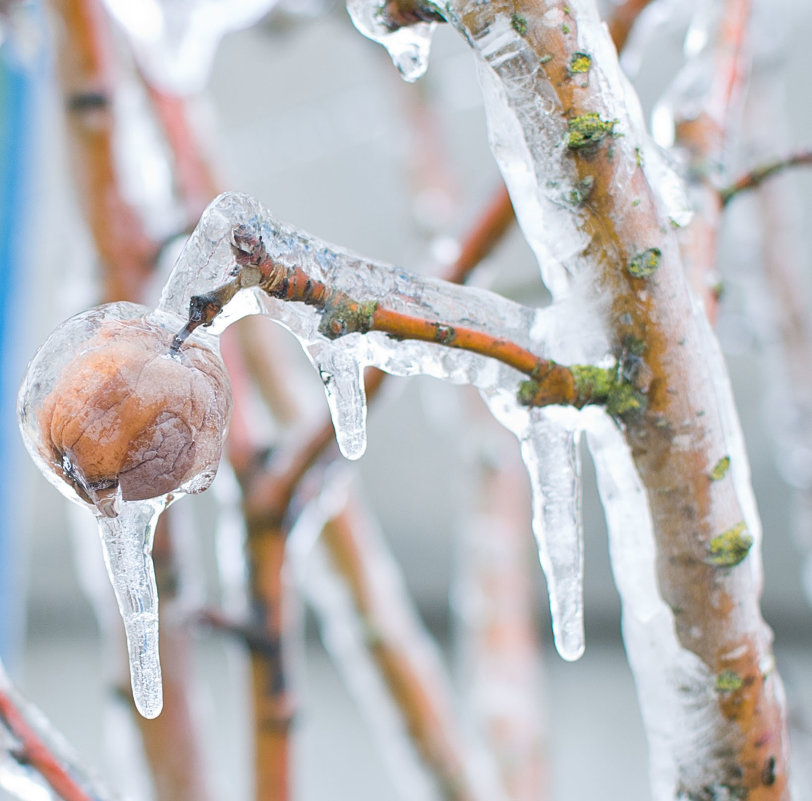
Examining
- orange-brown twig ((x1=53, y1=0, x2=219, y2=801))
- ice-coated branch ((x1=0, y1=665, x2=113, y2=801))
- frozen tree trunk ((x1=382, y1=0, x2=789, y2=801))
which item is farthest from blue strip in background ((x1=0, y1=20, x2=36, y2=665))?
frozen tree trunk ((x1=382, y1=0, x2=789, y2=801))

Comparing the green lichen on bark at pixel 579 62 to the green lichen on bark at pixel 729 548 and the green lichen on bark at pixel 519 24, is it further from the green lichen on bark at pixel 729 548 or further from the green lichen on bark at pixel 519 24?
the green lichen on bark at pixel 729 548

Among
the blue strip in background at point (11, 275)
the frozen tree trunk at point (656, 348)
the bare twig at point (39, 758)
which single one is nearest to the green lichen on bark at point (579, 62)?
the frozen tree trunk at point (656, 348)

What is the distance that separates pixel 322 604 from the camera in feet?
2.57

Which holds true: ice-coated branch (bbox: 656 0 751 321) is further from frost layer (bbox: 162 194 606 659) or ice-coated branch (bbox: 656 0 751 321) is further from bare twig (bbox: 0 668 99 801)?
bare twig (bbox: 0 668 99 801)

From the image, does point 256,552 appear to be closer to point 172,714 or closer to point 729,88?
point 172,714

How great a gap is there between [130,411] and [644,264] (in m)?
0.15

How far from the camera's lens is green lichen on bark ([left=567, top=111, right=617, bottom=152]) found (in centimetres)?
24

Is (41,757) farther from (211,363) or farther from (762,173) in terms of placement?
(762,173)

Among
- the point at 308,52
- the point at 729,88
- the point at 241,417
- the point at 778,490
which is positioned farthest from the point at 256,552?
the point at 308,52

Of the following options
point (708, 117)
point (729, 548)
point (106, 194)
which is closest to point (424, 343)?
point (729, 548)

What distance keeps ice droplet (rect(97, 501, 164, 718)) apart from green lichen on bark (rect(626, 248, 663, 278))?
0.15m

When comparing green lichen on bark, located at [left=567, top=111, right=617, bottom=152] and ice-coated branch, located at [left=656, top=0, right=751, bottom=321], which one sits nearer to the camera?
green lichen on bark, located at [left=567, top=111, right=617, bottom=152]

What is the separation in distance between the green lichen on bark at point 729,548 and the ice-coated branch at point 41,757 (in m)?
0.21

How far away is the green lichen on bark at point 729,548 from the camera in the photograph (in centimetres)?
27
